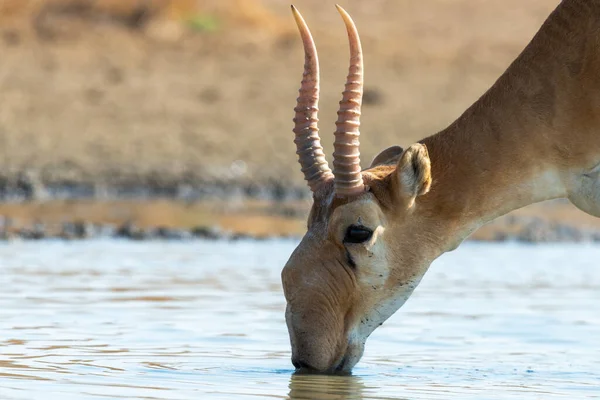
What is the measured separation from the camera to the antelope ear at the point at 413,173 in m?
6.84

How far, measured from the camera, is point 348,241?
7.00 m

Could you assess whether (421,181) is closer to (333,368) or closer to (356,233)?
(356,233)

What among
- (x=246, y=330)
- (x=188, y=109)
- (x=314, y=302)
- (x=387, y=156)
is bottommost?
(x=246, y=330)

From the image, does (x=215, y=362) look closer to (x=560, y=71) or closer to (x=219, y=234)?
(x=560, y=71)

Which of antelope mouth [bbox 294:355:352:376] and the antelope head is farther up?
the antelope head

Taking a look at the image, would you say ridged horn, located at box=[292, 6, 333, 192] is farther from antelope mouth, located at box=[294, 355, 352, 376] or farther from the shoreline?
the shoreline

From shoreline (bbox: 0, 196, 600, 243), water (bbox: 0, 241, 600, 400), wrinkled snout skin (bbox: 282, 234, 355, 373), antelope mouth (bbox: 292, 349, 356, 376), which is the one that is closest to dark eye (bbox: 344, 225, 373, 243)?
wrinkled snout skin (bbox: 282, 234, 355, 373)

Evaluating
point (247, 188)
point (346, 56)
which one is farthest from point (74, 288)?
point (346, 56)

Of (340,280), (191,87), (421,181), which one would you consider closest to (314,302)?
(340,280)

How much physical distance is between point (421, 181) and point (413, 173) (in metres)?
0.06

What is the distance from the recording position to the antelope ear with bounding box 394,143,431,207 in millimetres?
6836

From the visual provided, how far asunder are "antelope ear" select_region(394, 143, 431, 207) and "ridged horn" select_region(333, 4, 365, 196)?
0.22 m

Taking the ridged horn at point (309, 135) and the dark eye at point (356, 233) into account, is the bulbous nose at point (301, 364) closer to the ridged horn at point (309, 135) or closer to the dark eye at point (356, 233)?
the dark eye at point (356, 233)

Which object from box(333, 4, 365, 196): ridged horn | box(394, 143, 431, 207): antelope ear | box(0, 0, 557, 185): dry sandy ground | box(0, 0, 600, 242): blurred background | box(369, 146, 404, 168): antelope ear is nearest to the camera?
box(394, 143, 431, 207): antelope ear
